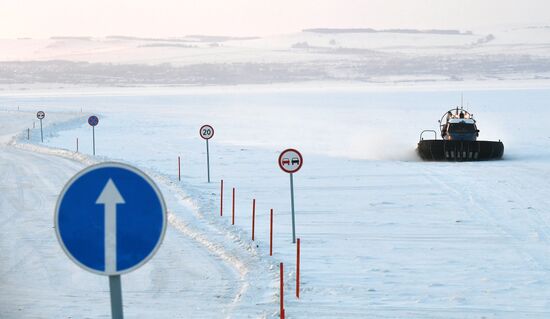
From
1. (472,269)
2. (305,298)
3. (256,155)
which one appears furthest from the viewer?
(256,155)

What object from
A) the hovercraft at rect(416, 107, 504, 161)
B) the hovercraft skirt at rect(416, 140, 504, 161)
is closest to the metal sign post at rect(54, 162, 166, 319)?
the hovercraft at rect(416, 107, 504, 161)

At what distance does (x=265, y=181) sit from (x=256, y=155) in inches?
386

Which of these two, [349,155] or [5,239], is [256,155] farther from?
[5,239]

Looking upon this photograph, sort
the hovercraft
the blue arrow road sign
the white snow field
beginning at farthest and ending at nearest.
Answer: the hovercraft
the white snow field
the blue arrow road sign

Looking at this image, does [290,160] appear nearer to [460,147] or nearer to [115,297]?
[115,297]

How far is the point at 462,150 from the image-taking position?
109 feet

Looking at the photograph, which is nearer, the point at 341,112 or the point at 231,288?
the point at 231,288

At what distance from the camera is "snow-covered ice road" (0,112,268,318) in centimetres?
1063

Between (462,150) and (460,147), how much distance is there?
0.43 ft

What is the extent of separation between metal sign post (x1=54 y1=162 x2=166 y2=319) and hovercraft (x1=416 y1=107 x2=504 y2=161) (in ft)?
95.1

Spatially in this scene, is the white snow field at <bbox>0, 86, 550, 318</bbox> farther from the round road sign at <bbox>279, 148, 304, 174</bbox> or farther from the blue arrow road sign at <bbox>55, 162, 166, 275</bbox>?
the blue arrow road sign at <bbox>55, 162, 166, 275</bbox>

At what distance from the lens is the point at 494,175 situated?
27.6 metres

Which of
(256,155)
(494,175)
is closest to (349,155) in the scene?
(256,155)

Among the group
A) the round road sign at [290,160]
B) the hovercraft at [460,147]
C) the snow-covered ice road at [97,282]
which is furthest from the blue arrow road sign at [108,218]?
the hovercraft at [460,147]
